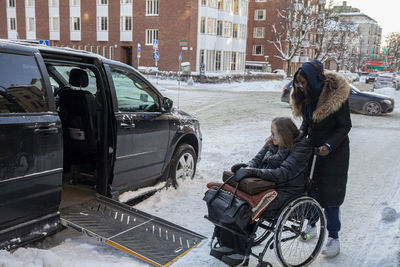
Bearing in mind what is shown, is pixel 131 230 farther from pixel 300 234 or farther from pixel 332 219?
pixel 332 219

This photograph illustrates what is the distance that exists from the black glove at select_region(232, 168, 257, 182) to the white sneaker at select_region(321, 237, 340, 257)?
4.49 ft

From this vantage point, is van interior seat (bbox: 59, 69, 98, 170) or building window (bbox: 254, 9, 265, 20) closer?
van interior seat (bbox: 59, 69, 98, 170)

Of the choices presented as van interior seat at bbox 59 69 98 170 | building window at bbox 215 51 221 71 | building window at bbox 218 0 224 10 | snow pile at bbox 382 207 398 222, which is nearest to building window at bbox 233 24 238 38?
building window at bbox 218 0 224 10

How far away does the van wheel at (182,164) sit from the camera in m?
5.70

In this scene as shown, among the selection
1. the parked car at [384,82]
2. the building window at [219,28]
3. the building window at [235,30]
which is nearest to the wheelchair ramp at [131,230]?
the parked car at [384,82]

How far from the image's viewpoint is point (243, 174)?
3.44m

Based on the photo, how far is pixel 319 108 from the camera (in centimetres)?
378

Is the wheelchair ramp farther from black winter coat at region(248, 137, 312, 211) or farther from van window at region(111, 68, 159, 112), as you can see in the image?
van window at region(111, 68, 159, 112)

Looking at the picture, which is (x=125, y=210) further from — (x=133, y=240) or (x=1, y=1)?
(x=1, y=1)

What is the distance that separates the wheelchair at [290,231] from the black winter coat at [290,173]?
78 millimetres

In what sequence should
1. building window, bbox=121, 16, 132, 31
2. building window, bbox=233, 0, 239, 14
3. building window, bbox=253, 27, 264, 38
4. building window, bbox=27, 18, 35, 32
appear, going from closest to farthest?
1. building window, bbox=121, 16, 132, 31
2. building window, bbox=233, 0, 239, 14
3. building window, bbox=27, 18, 35, 32
4. building window, bbox=253, 27, 264, 38

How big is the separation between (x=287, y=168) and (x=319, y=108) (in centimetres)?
72

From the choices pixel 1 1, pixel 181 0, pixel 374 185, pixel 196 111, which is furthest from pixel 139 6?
pixel 374 185

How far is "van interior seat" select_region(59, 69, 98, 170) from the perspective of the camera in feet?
15.3
